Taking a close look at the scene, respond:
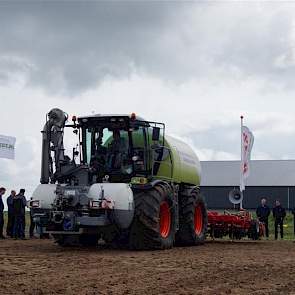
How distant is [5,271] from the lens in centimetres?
1024

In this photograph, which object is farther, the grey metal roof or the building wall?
the grey metal roof

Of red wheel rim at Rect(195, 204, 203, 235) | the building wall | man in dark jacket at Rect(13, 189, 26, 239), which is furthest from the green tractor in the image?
the building wall

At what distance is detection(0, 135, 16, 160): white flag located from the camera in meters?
19.9

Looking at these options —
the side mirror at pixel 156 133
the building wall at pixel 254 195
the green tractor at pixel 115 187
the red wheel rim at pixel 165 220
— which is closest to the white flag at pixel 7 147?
the green tractor at pixel 115 187

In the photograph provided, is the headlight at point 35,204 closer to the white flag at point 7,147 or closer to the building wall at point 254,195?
the white flag at point 7,147

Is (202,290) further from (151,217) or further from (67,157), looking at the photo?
(67,157)

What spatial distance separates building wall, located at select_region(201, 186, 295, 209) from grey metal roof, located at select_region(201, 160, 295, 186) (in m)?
0.40

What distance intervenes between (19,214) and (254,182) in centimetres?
4186

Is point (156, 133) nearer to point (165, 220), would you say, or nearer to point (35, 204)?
point (165, 220)

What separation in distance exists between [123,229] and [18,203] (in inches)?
242

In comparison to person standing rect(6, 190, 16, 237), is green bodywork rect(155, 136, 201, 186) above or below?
above

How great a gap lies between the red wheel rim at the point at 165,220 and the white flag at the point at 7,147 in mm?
6448

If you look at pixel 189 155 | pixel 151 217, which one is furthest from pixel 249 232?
pixel 151 217

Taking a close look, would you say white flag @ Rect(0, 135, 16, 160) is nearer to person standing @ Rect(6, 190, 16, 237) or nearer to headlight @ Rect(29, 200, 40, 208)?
person standing @ Rect(6, 190, 16, 237)
